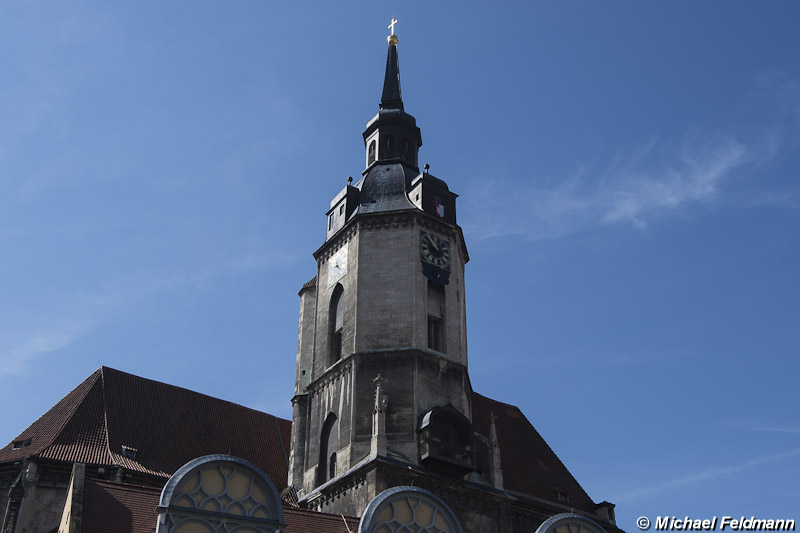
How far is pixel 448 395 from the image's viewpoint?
28141 millimetres

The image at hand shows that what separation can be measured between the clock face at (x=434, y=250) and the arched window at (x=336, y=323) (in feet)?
9.82

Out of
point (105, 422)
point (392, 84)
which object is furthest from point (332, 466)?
point (392, 84)

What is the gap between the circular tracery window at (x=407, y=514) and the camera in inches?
647

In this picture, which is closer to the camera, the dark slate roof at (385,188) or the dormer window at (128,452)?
the dormer window at (128,452)

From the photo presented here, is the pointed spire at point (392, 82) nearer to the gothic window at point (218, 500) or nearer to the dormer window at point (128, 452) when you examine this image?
the dormer window at point (128, 452)

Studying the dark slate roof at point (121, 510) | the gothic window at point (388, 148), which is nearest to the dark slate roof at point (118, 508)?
the dark slate roof at point (121, 510)

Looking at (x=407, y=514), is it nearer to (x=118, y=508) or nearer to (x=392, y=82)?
(x=118, y=508)

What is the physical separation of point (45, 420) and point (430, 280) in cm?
1306

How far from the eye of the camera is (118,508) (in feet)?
53.1

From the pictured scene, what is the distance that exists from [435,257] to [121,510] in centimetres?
1596

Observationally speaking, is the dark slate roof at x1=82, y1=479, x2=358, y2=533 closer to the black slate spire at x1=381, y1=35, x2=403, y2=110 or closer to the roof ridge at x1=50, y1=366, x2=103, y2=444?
the roof ridge at x1=50, y1=366, x2=103, y2=444

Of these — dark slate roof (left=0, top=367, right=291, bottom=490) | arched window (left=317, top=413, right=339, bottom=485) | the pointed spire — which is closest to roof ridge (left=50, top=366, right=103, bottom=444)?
dark slate roof (left=0, top=367, right=291, bottom=490)

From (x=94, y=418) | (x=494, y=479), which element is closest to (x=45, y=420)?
(x=94, y=418)

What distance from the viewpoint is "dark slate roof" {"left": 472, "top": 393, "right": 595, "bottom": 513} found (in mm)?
32438
